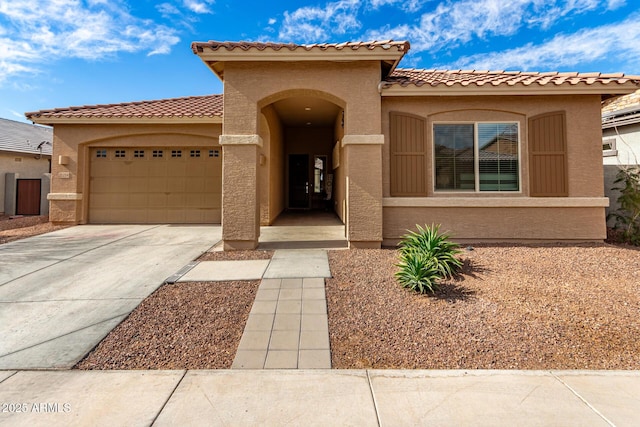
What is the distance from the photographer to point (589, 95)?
707 cm

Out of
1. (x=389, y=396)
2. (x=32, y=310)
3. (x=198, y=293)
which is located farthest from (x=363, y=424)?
(x=32, y=310)

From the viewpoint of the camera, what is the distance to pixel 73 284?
4.94m

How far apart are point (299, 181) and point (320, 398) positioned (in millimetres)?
13419

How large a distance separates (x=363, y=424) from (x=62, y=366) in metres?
2.91

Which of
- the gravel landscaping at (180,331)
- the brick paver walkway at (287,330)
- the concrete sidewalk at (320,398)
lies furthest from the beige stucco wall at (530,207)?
the concrete sidewalk at (320,398)

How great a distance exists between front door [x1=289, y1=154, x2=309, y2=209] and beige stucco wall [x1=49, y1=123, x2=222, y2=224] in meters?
5.52

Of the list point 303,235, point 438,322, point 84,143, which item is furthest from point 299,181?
point 438,322

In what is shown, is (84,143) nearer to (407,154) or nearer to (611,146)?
(407,154)

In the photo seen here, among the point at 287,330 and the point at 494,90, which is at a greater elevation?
the point at 494,90

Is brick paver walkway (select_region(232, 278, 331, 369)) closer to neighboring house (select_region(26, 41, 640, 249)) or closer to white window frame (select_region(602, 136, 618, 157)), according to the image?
neighboring house (select_region(26, 41, 640, 249))

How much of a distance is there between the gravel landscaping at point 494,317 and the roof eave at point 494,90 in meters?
3.82

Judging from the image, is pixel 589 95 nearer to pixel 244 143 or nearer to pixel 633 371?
pixel 633 371

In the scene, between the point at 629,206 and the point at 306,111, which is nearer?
the point at 629,206

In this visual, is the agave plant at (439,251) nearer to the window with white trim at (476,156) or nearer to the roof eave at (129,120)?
the window with white trim at (476,156)
